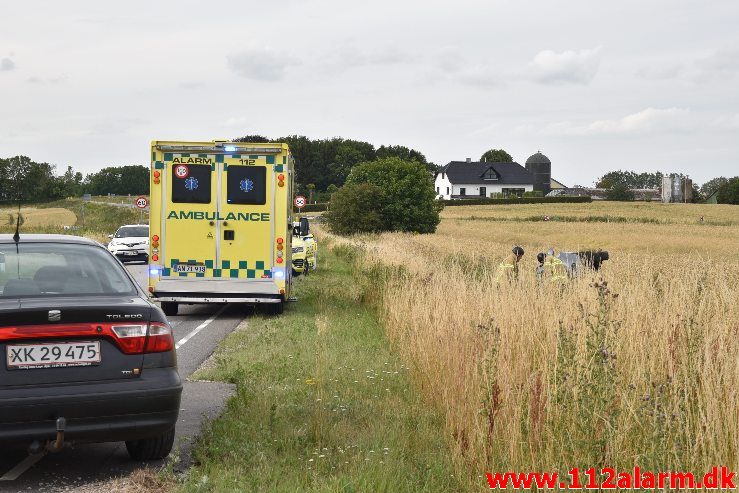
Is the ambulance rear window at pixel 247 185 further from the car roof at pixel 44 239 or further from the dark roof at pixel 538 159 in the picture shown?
the dark roof at pixel 538 159

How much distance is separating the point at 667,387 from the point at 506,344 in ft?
5.99

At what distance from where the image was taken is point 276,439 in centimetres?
688

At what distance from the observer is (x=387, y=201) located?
63906mm

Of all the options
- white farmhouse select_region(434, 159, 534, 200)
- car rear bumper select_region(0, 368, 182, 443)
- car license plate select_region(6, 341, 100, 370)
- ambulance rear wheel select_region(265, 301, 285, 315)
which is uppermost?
white farmhouse select_region(434, 159, 534, 200)

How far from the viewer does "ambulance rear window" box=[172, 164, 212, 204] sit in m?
16.3

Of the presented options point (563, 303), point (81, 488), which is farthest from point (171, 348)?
point (563, 303)

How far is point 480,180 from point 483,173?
1589 mm

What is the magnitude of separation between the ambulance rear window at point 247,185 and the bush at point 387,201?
4301 cm

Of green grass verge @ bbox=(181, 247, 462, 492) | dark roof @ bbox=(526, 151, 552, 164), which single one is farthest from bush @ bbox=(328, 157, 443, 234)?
dark roof @ bbox=(526, 151, 552, 164)

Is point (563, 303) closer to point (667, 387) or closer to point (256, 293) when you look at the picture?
point (667, 387)

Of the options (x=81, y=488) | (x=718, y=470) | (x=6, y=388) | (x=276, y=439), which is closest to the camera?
(x=718, y=470)

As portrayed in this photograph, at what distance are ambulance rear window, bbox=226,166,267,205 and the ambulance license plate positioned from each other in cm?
125

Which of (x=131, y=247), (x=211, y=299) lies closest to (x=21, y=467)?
(x=211, y=299)

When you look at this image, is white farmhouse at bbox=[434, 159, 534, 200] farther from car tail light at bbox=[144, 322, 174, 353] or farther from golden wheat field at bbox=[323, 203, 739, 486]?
car tail light at bbox=[144, 322, 174, 353]
